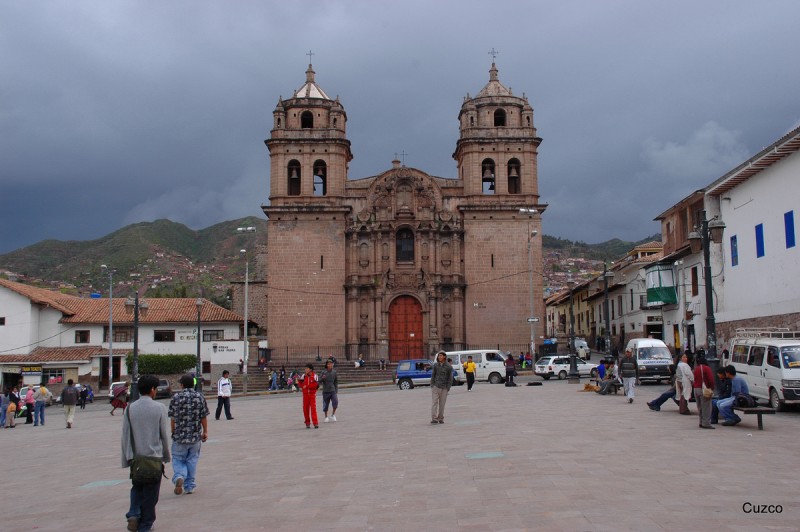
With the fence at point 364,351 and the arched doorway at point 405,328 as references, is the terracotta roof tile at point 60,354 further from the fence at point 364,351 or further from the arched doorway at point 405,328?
the arched doorway at point 405,328

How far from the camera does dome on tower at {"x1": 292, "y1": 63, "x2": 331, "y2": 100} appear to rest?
44.9 meters

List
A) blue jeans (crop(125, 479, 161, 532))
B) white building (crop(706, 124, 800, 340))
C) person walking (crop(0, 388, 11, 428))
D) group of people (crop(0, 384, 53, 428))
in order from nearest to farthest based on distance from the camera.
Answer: blue jeans (crop(125, 479, 161, 532)) < group of people (crop(0, 384, 53, 428)) < person walking (crop(0, 388, 11, 428)) < white building (crop(706, 124, 800, 340))

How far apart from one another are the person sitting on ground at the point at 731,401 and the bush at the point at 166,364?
3586 centimetres

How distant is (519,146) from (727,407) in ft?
104

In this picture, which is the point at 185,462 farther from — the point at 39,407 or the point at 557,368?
the point at 557,368

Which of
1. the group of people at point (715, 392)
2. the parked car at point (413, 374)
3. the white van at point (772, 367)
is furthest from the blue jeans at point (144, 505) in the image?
the parked car at point (413, 374)

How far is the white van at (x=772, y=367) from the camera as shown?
16.3 m

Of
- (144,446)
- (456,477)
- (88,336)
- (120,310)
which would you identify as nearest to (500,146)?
(120,310)

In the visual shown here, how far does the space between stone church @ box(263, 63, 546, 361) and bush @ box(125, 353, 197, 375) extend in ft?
21.9

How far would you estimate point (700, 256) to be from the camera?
3284 cm

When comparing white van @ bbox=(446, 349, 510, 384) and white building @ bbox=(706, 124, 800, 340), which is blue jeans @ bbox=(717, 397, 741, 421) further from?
white van @ bbox=(446, 349, 510, 384)

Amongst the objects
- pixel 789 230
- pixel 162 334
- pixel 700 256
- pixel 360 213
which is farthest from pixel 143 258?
pixel 789 230

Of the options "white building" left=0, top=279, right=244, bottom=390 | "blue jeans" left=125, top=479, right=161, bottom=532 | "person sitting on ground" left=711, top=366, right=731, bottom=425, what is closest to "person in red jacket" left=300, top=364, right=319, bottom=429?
"person sitting on ground" left=711, top=366, right=731, bottom=425

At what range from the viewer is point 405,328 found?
43.0 metres
